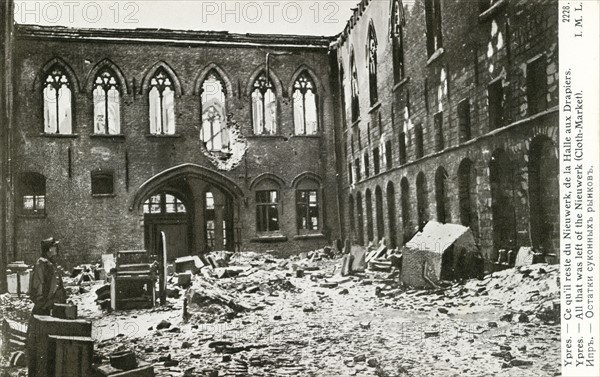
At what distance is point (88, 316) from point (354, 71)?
227 inches

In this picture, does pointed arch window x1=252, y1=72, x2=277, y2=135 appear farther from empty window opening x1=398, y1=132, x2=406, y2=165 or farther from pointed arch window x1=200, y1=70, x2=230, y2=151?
empty window opening x1=398, y1=132, x2=406, y2=165

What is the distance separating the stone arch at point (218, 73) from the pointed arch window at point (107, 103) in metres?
1.33

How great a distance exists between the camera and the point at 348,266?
29.0 ft

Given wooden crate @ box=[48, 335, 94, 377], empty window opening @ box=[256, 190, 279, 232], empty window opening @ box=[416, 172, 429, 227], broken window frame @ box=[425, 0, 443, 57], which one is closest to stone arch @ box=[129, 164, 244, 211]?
empty window opening @ box=[256, 190, 279, 232]

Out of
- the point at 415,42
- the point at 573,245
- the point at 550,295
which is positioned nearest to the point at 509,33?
the point at 415,42

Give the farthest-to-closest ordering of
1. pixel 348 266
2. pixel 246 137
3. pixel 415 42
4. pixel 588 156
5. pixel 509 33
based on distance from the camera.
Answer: pixel 348 266
pixel 246 137
pixel 415 42
pixel 509 33
pixel 588 156

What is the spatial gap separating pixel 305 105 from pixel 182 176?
2520mm

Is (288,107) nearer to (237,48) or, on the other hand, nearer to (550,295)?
(237,48)

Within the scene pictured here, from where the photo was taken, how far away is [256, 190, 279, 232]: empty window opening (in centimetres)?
859

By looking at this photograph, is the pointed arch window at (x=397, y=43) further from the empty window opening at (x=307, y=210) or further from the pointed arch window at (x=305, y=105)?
the empty window opening at (x=307, y=210)

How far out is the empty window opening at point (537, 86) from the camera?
5.43 metres

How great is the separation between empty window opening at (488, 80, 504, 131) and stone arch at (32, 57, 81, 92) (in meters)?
5.98

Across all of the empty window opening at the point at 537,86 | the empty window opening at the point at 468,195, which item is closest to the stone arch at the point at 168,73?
the empty window opening at the point at 468,195

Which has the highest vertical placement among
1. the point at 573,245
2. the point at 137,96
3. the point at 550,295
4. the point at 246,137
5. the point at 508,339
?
the point at 137,96
